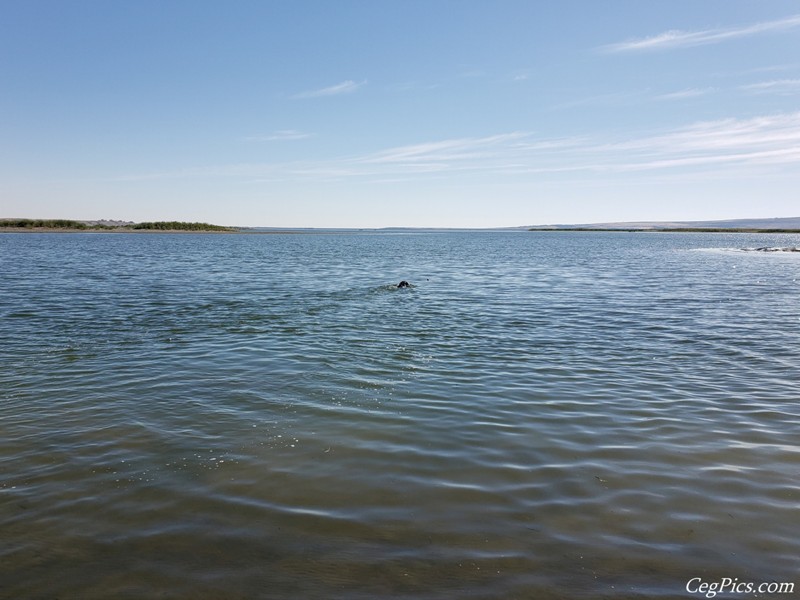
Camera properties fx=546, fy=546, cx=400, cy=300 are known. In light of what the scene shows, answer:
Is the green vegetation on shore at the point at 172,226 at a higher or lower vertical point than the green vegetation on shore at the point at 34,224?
higher

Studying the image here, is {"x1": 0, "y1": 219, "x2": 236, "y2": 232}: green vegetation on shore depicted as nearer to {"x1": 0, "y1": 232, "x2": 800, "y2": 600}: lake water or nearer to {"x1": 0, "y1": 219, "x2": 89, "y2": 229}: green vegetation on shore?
{"x1": 0, "y1": 219, "x2": 89, "y2": 229}: green vegetation on shore

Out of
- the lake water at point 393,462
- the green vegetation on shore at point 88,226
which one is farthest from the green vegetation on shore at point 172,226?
the lake water at point 393,462

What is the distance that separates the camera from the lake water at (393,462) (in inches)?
201

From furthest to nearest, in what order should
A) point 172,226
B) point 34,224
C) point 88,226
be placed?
point 172,226
point 88,226
point 34,224

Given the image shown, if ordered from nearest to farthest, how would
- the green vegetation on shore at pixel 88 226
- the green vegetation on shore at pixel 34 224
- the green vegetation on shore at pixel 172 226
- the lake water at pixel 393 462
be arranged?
the lake water at pixel 393 462 → the green vegetation on shore at pixel 34 224 → the green vegetation on shore at pixel 88 226 → the green vegetation on shore at pixel 172 226

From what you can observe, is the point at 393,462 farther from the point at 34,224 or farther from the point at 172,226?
the point at 172,226

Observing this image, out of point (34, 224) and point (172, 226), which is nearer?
point (34, 224)

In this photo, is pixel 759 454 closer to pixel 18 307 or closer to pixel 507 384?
pixel 507 384

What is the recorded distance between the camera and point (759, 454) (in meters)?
7.75

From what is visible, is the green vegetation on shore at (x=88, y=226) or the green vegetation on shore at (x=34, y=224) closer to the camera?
the green vegetation on shore at (x=34, y=224)

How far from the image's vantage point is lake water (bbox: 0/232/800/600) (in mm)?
5117

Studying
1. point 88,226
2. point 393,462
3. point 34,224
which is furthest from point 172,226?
point 393,462

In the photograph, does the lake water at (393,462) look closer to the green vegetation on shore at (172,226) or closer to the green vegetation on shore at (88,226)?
the green vegetation on shore at (88,226)

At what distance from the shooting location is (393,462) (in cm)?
748
